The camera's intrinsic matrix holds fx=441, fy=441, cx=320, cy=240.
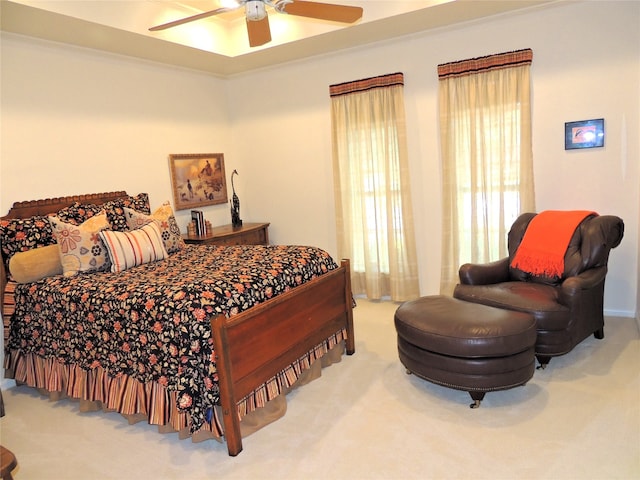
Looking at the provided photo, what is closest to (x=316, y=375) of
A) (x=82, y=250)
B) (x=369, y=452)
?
(x=369, y=452)

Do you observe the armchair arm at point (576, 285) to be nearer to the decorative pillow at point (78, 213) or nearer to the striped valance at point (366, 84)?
the striped valance at point (366, 84)

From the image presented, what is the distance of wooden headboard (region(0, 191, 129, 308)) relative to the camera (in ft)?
10.5

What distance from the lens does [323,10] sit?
2.58 metres

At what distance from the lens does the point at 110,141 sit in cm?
400

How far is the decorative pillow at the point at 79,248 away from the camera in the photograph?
3033 millimetres

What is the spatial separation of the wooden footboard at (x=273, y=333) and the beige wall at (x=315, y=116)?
5.06ft

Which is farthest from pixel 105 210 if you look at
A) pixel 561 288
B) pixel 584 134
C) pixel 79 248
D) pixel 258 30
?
pixel 584 134

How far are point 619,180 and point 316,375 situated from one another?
9.33 feet

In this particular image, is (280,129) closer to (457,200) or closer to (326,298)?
(457,200)

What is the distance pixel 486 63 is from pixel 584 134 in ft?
3.27

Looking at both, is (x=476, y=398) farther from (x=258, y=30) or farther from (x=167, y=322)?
(x=258, y=30)

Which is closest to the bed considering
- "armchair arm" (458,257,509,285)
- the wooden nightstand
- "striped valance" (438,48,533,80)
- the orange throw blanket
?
the wooden nightstand

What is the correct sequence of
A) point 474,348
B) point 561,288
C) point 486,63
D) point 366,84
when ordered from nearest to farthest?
point 474,348, point 561,288, point 486,63, point 366,84

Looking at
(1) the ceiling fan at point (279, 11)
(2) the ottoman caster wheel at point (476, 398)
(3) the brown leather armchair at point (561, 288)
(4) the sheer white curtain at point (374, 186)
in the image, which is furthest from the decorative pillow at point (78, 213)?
(2) the ottoman caster wheel at point (476, 398)
